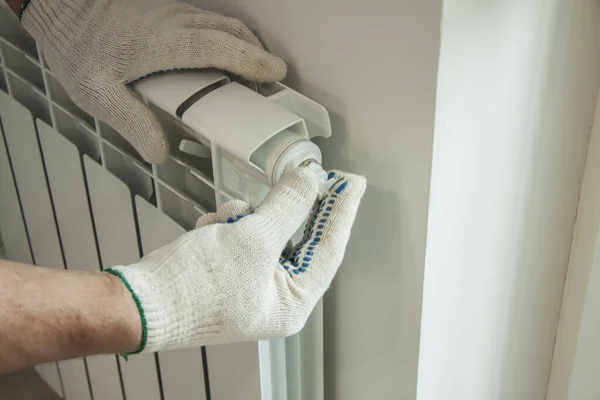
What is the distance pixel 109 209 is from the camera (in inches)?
31.0

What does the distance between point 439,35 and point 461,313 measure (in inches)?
10.6

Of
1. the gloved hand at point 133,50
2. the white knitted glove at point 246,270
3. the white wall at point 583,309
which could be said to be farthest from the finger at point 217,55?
the white wall at point 583,309

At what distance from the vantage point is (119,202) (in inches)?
30.0

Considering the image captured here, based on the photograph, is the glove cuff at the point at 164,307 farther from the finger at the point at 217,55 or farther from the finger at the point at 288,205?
the finger at the point at 217,55

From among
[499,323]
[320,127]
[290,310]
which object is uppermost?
[320,127]

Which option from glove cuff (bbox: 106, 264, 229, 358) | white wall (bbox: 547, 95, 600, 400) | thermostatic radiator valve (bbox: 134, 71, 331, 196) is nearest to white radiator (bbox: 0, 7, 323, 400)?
thermostatic radiator valve (bbox: 134, 71, 331, 196)

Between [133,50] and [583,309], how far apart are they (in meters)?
0.51

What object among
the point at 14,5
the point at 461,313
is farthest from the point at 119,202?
the point at 461,313

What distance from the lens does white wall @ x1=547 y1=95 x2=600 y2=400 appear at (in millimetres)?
666

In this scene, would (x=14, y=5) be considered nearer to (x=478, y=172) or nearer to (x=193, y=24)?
(x=193, y=24)

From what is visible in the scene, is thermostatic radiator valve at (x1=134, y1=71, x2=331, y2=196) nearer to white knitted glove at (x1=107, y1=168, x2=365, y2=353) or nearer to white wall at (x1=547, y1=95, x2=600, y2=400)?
white knitted glove at (x1=107, y1=168, x2=365, y2=353)

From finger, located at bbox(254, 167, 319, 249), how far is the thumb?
0.14 metres

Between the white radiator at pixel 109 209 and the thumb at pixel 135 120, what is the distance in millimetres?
31

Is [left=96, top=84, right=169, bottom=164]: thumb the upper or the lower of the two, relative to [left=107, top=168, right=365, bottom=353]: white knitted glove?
upper
